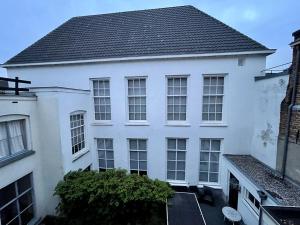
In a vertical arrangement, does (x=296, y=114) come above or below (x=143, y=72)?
below

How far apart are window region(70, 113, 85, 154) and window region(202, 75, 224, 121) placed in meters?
6.66

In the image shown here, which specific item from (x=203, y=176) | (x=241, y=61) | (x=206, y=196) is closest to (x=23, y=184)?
(x=206, y=196)

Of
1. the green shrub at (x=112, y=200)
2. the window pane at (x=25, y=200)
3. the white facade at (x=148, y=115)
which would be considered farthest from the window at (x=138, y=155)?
the window pane at (x=25, y=200)

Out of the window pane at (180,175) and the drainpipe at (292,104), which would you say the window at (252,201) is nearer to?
the drainpipe at (292,104)

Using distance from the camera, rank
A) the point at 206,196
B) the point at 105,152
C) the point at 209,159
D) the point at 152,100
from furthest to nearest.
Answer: the point at 105,152, the point at 209,159, the point at 152,100, the point at 206,196

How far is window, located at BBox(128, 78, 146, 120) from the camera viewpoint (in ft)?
30.8

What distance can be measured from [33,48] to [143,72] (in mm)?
7350

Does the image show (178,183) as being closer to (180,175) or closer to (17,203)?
(180,175)

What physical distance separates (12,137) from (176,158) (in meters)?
7.68

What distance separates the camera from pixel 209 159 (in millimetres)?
9328

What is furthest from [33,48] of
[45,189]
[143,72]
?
[45,189]

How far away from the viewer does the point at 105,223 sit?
21.1 feet

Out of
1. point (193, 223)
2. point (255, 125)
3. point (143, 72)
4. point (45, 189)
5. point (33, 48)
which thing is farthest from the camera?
point (33, 48)

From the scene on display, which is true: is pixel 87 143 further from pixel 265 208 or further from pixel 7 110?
pixel 265 208
